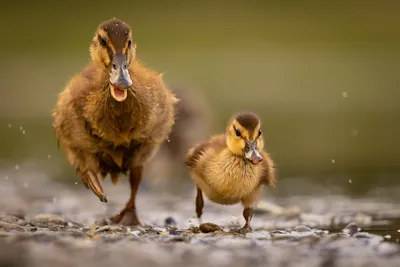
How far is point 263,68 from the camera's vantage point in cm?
3238

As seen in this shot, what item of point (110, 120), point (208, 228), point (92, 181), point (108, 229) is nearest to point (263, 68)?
point (92, 181)

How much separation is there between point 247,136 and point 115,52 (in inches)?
54.1

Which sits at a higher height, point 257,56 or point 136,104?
point 257,56

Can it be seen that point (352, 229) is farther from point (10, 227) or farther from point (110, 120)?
point (10, 227)

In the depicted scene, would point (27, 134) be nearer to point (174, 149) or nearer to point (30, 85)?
point (174, 149)

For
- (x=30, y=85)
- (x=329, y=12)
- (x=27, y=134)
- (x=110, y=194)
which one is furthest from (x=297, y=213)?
(x=329, y=12)

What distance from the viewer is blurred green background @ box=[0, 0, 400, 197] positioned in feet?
55.5

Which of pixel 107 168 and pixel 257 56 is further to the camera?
pixel 257 56

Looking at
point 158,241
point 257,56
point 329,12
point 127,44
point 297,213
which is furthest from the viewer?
point 329,12

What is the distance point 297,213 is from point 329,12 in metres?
39.1

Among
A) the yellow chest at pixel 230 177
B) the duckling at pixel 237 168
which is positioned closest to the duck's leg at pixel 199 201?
the duckling at pixel 237 168

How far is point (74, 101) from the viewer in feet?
31.0

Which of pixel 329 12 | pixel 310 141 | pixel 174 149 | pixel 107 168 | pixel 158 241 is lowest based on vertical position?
pixel 158 241

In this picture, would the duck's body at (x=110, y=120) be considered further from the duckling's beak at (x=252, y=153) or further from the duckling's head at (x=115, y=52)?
the duckling's beak at (x=252, y=153)
